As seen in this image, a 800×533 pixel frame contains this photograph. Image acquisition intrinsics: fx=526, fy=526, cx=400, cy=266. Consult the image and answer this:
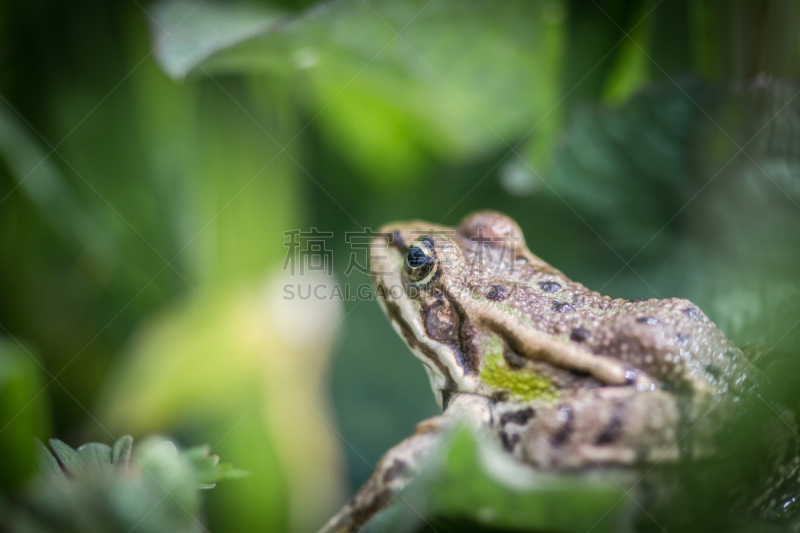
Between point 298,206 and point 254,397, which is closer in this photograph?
point 254,397

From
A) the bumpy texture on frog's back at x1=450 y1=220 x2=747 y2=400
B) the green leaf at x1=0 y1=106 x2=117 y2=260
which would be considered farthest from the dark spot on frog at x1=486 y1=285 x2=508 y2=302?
the green leaf at x1=0 y1=106 x2=117 y2=260

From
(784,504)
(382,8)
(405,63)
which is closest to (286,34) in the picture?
(382,8)

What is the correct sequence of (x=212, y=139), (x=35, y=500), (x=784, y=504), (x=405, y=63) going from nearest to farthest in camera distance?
(x=35, y=500)
(x=784, y=504)
(x=405, y=63)
(x=212, y=139)

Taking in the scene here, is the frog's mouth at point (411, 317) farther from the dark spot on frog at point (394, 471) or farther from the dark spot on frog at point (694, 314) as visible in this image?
the dark spot on frog at point (694, 314)

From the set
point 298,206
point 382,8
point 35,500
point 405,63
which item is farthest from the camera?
point 298,206

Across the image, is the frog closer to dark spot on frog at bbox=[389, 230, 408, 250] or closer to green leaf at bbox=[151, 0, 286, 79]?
dark spot on frog at bbox=[389, 230, 408, 250]

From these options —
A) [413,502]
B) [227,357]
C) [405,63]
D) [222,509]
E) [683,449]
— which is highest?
[405,63]

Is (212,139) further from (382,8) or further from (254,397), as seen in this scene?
(254,397)
